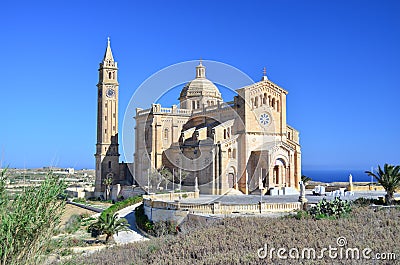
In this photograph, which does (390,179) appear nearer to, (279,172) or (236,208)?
(236,208)

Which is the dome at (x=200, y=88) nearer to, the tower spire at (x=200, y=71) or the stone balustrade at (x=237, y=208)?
the tower spire at (x=200, y=71)

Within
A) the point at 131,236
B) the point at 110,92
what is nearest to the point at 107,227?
the point at 131,236

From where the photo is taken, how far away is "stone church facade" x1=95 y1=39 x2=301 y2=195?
41.6 meters

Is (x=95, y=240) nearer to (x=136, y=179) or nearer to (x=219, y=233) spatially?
(x=219, y=233)

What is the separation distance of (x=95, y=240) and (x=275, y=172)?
21.6m

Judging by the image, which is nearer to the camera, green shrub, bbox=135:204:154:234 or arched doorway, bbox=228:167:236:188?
green shrub, bbox=135:204:154:234

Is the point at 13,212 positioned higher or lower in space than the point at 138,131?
lower

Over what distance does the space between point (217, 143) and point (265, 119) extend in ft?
20.5

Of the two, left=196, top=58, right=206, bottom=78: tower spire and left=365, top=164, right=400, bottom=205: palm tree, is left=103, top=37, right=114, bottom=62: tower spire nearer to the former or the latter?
left=196, top=58, right=206, bottom=78: tower spire

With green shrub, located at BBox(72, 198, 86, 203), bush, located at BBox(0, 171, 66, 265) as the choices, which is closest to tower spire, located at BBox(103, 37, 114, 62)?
green shrub, located at BBox(72, 198, 86, 203)

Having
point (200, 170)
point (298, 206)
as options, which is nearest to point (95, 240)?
point (298, 206)

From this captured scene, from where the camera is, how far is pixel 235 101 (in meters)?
44.0

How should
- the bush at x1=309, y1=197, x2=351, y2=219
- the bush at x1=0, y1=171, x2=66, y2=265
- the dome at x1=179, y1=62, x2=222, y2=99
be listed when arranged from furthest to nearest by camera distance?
1. the dome at x1=179, y1=62, x2=222, y2=99
2. the bush at x1=309, y1=197, x2=351, y2=219
3. the bush at x1=0, y1=171, x2=66, y2=265

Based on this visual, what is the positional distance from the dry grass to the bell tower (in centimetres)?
3872
